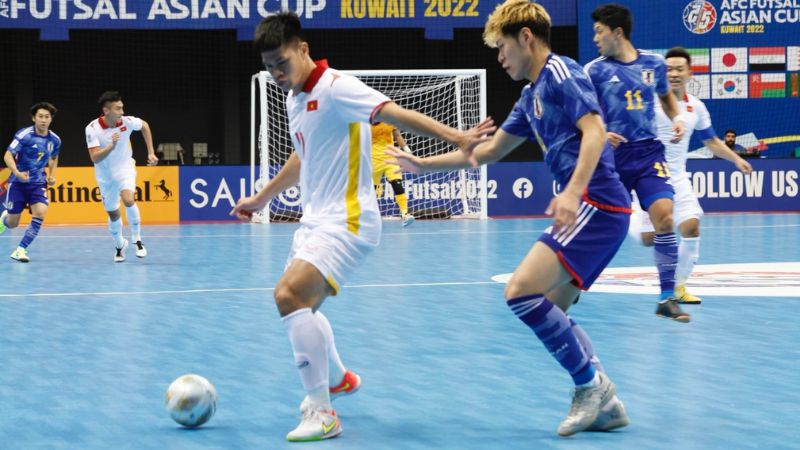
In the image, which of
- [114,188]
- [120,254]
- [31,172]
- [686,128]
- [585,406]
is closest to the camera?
[585,406]

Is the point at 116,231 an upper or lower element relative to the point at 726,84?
lower

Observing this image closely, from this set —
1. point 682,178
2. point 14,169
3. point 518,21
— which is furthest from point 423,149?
point 518,21

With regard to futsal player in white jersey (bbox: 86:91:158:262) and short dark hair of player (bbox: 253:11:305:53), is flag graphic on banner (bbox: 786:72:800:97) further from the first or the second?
short dark hair of player (bbox: 253:11:305:53)

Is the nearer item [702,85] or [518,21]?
[518,21]

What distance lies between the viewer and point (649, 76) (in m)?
7.73

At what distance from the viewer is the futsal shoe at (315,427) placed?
443cm

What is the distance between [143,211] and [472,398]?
17561 mm

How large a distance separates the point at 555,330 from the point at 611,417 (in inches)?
17.9

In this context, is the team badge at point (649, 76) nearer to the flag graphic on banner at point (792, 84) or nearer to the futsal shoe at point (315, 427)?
the futsal shoe at point (315, 427)

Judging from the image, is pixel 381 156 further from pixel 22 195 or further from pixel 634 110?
pixel 634 110

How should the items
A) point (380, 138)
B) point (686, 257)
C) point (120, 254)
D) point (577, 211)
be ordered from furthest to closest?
point (380, 138) < point (120, 254) < point (686, 257) < point (577, 211)

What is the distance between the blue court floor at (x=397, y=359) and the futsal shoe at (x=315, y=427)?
Result: 5 centimetres

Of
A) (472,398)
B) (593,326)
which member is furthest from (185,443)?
(593,326)

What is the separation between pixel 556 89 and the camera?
453 cm
